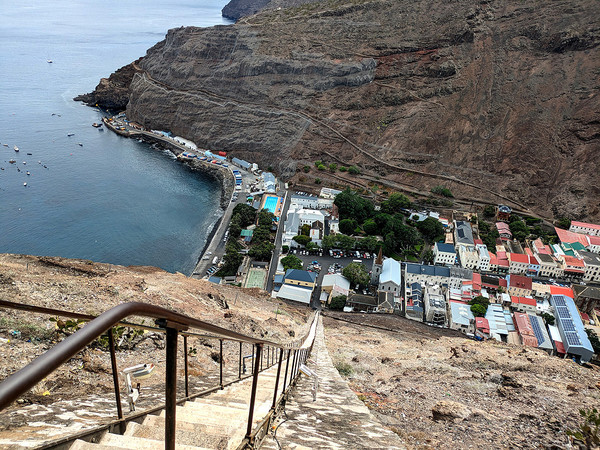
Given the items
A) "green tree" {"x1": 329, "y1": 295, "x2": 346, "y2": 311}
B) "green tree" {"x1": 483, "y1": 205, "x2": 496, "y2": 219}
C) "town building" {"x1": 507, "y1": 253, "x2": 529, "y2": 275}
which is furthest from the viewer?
"green tree" {"x1": 483, "y1": 205, "x2": 496, "y2": 219}

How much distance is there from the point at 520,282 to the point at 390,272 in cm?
864

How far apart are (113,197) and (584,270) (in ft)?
135

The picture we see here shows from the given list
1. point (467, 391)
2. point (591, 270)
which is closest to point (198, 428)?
point (467, 391)

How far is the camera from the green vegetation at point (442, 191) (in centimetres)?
3903

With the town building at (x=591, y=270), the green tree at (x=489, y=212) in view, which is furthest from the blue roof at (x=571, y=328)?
the green tree at (x=489, y=212)

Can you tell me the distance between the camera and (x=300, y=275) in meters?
27.1

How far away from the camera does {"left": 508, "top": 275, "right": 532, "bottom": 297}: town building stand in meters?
26.5

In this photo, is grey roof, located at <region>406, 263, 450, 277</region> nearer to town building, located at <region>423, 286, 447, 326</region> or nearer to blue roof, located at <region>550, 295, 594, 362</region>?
town building, located at <region>423, 286, 447, 326</region>

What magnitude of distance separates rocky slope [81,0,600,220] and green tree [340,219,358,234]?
10097 millimetres

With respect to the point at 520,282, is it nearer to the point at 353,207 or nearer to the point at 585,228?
the point at 585,228

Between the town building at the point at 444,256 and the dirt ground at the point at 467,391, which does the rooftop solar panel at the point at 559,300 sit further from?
the dirt ground at the point at 467,391

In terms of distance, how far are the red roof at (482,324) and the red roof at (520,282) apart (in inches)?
184

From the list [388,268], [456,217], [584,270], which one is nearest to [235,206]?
[388,268]

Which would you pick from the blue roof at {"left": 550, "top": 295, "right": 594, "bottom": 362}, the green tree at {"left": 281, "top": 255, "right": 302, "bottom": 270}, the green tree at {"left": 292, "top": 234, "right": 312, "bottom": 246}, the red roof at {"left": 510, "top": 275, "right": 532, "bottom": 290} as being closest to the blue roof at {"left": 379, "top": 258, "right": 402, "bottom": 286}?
the green tree at {"left": 281, "top": 255, "right": 302, "bottom": 270}
